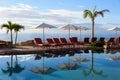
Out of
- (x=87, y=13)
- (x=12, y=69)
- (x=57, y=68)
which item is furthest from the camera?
(x=87, y=13)

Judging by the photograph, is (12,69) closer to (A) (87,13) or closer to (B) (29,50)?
(B) (29,50)

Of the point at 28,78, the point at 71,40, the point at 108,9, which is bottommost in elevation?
the point at 28,78

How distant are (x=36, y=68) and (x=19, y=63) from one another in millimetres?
1605

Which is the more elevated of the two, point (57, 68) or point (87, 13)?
point (87, 13)

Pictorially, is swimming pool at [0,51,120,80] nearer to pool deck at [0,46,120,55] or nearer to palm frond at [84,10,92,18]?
pool deck at [0,46,120,55]

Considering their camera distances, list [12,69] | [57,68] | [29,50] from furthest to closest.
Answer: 1. [29,50]
2. [57,68]
3. [12,69]

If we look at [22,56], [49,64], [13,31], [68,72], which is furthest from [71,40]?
[68,72]

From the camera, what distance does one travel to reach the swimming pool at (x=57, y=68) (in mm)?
11523

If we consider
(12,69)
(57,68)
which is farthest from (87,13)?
(12,69)

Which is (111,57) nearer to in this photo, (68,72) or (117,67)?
(117,67)

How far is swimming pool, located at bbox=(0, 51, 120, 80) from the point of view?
11523 millimetres

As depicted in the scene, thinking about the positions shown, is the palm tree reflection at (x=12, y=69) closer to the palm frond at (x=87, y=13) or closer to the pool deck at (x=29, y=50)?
the pool deck at (x=29, y=50)

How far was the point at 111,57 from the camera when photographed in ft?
55.0

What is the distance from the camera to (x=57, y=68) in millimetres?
13391
